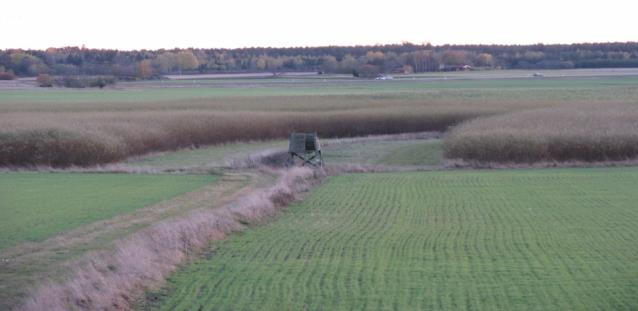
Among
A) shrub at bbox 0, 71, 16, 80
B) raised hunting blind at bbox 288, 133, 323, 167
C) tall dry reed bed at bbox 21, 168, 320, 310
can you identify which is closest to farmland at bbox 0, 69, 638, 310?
tall dry reed bed at bbox 21, 168, 320, 310

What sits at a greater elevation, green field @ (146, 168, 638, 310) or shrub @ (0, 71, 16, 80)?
green field @ (146, 168, 638, 310)

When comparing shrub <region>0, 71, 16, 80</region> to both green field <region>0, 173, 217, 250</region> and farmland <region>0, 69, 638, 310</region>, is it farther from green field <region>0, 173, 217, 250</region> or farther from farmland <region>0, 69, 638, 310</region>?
green field <region>0, 173, 217, 250</region>

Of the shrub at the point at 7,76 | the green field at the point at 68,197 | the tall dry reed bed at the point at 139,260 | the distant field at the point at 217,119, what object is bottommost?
the shrub at the point at 7,76

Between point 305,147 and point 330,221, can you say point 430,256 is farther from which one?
point 305,147

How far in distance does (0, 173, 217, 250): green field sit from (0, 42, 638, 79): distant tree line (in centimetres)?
9115

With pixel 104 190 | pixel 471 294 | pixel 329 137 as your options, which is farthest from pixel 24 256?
pixel 329 137

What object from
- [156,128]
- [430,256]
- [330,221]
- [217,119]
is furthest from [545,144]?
[430,256]

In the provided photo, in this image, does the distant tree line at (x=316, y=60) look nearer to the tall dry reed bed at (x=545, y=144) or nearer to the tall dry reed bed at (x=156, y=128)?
the tall dry reed bed at (x=156, y=128)

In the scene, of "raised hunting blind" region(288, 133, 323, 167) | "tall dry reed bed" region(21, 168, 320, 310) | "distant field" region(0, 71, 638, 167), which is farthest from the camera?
"distant field" region(0, 71, 638, 167)

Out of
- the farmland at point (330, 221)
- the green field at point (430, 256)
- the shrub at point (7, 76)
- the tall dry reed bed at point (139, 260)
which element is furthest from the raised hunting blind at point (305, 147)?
the shrub at point (7, 76)

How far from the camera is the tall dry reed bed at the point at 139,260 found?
30.7ft

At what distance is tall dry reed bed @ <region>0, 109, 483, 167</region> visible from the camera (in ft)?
103

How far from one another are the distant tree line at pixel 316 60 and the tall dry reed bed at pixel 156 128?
2704 inches

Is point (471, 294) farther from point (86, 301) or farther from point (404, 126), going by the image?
point (404, 126)
